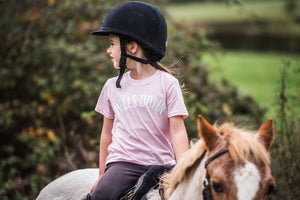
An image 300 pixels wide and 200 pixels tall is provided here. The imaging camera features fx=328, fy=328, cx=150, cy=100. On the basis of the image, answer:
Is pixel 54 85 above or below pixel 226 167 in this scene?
below

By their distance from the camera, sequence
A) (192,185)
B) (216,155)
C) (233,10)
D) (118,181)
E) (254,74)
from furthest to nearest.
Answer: (233,10) → (254,74) → (118,181) → (192,185) → (216,155)

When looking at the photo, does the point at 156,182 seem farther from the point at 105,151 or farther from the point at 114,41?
the point at 114,41

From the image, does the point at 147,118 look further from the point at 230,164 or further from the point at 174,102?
the point at 230,164

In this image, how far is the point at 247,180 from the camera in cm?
138

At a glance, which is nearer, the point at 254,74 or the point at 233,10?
the point at 254,74

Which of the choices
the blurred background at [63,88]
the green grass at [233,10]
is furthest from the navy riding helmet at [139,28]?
the green grass at [233,10]

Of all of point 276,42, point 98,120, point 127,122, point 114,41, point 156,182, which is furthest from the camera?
point 276,42

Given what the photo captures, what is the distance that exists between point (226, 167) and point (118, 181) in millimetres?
853

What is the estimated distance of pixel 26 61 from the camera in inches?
244

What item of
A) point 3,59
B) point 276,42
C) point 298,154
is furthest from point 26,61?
point 276,42

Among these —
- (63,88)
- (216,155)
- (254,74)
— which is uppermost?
(216,155)

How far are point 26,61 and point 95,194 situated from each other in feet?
15.5

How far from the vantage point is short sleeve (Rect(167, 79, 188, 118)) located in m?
2.06

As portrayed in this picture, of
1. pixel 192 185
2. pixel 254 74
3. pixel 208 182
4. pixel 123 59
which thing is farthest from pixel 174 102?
pixel 254 74
